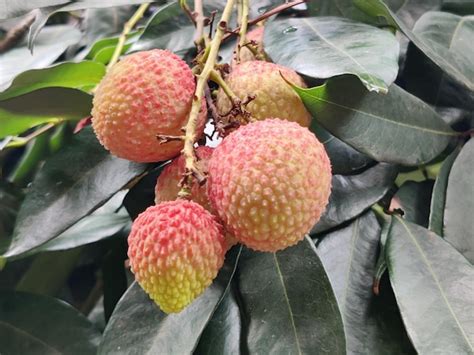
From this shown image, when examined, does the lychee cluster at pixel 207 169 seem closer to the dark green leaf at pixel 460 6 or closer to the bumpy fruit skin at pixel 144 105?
the bumpy fruit skin at pixel 144 105

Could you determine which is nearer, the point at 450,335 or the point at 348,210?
the point at 450,335

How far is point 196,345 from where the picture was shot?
56cm

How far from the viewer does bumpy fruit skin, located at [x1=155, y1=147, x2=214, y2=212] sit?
1.83ft

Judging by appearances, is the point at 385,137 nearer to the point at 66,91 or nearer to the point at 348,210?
the point at 348,210

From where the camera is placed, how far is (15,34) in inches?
38.5

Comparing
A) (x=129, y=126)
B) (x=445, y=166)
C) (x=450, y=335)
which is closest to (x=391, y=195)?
(x=445, y=166)

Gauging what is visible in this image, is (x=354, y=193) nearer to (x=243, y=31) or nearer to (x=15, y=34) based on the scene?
(x=243, y=31)

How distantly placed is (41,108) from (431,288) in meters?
0.44

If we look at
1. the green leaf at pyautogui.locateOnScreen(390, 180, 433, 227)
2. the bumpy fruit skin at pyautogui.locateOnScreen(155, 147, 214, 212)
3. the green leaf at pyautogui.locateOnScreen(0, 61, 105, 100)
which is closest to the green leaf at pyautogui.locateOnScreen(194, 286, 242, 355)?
the bumpy fruit skin at pyautogui.locateOnScreen(155, 147, 214, 212)

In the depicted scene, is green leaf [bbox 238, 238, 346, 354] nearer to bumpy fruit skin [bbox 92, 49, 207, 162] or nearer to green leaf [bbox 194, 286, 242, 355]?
green leaf [bbox 194, 286, 242, 355]

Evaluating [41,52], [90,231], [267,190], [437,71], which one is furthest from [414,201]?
[41,52]

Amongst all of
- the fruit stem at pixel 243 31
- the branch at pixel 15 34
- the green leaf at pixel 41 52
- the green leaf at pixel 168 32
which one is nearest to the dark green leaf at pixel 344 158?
the fruit stem at pixel 243 31

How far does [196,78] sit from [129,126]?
0.08 m

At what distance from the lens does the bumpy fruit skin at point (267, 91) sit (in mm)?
580
